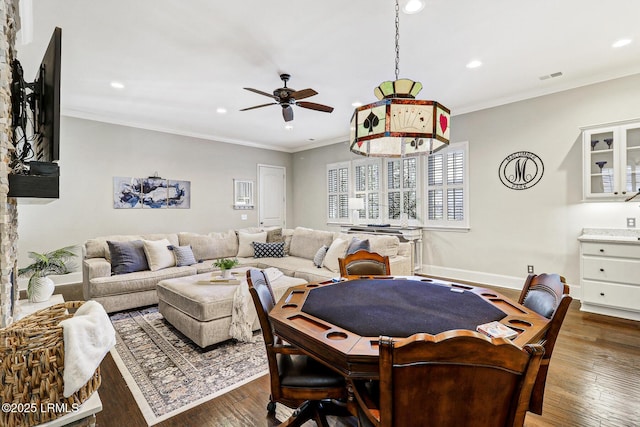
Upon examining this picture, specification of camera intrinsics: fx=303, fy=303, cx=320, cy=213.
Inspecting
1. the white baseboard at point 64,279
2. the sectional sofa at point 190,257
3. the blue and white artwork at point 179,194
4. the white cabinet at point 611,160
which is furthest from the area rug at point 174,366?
the white cabinet at point 611,160

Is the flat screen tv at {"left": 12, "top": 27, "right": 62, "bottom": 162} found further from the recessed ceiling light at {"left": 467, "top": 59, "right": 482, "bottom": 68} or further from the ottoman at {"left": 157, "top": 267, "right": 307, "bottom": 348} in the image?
the recessed ceiling light at {"left": 467, "top": 59, "right": 482, "bottom": 68}

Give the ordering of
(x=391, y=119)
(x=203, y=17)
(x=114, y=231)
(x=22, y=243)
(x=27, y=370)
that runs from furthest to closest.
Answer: (x=114, y=231) < (x=22, y=243) < (x=203, y=17) < (x=391, y=119) < (x=27, y=370)

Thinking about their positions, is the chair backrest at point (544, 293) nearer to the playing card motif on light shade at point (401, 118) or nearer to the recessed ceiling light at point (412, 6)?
→ the playing card motif on light shade at point (401, 118)

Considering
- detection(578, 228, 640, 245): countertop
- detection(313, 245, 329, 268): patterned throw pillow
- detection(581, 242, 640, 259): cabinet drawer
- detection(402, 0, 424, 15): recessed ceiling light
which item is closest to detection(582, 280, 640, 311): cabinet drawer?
detection(581, 242, 640, 259): cabinet drawer

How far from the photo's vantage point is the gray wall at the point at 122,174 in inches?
189

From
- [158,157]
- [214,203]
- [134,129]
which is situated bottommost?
[214,203]

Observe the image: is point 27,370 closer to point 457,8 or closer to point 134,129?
point 457,8

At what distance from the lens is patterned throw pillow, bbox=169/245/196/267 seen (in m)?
4.40

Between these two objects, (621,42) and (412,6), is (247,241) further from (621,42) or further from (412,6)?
(621,42)

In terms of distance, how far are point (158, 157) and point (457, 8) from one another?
542 cm

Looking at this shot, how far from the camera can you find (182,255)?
14.5 feet

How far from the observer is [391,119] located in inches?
64.8

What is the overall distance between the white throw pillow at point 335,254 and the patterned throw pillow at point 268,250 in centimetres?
117

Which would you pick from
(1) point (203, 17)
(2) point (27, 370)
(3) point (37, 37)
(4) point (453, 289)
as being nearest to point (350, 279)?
(4) point (453, 289)
